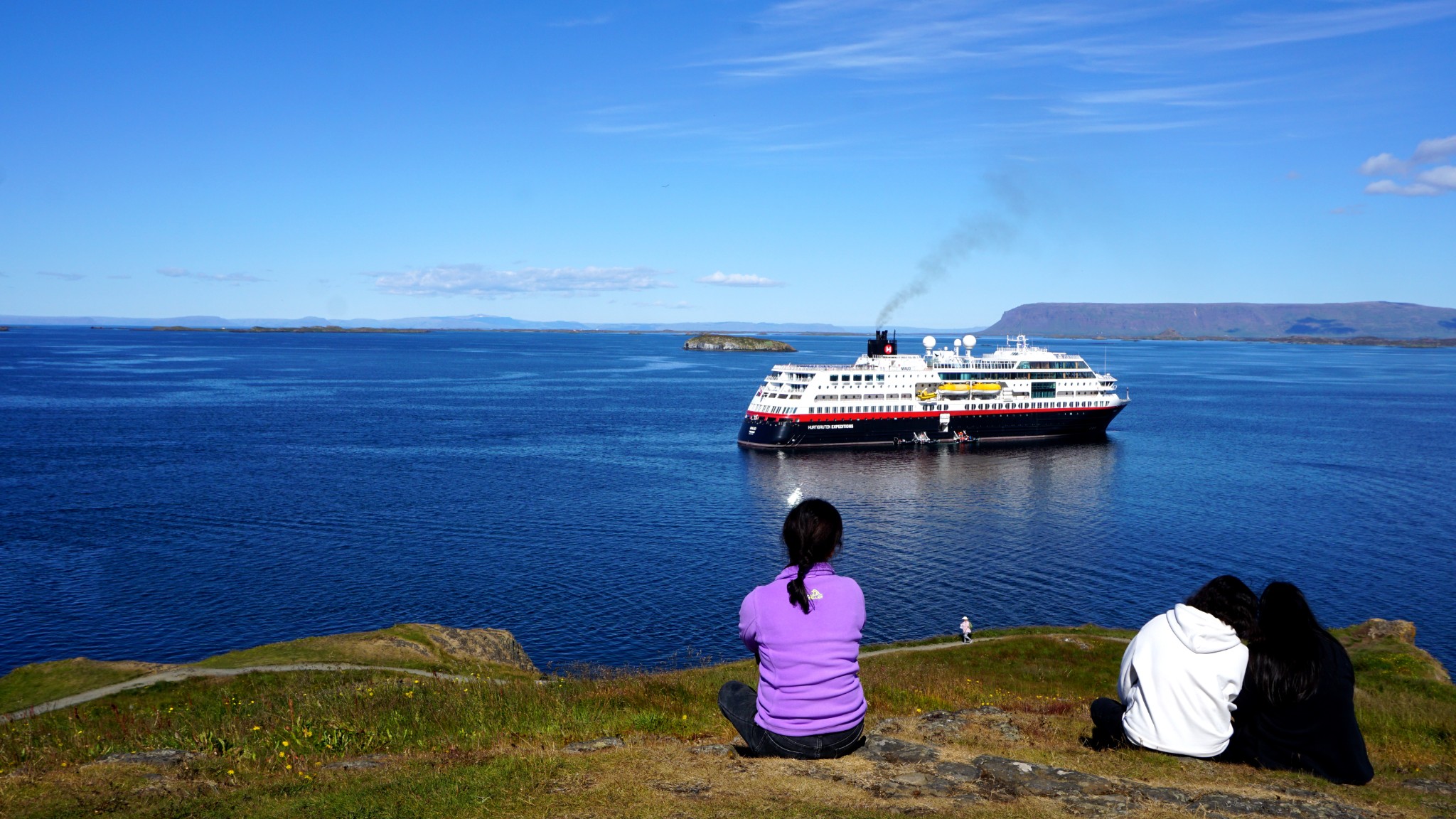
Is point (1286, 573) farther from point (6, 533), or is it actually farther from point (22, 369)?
point (22, 369)

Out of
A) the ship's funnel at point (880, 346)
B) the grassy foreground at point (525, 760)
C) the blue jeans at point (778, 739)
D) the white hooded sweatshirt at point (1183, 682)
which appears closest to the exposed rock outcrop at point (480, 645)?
the grassy foreground at point (525, 760)

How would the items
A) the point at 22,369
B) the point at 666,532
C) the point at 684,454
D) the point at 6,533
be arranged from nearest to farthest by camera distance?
the point at 6,533
the point at 666,532
the point at 684,454
the point at 22,369

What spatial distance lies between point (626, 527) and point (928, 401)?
46.4 meters

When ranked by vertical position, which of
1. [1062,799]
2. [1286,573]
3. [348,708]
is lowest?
A: [1286,573]

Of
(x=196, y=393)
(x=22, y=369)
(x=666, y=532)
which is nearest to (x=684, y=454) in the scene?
(x=666, y=532)

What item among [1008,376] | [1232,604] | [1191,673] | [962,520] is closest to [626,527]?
[962,520]

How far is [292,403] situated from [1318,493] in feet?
Result: 373

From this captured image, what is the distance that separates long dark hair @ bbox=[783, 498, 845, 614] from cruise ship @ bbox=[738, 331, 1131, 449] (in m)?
78.9

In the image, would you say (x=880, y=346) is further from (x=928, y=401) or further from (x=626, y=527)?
(x=626, y=527)

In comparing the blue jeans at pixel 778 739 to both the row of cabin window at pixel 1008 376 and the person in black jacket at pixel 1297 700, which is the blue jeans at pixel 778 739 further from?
the row of cabin window at pixel 1008 376

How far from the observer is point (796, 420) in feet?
286

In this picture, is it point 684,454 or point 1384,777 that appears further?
point 684,454

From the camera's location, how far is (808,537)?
25.8 feet

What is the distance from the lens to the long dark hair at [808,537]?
7.83 metres
